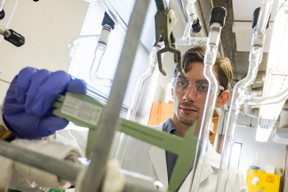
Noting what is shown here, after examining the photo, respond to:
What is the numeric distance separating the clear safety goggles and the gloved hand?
0.71m

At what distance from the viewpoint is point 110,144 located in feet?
0.83

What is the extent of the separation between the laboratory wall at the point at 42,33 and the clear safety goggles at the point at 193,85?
29.6 inches

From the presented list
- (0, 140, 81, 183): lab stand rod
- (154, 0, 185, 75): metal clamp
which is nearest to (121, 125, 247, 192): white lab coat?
(154, 0, 185, 75): metal clamp

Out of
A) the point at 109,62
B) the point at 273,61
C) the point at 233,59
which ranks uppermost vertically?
the point at 233,59

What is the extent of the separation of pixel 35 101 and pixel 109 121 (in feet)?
0.92

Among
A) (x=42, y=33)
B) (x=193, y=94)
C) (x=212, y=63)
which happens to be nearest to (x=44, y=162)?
(x=212, y=63)

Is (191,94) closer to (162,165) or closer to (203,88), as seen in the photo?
(203,88)

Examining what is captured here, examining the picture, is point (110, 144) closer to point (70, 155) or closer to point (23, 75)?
point (70, 155)

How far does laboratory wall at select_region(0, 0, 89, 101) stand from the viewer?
3.88ft

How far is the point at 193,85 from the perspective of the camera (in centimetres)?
112

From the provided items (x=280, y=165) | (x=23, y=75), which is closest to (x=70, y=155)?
(x=23, y=75)

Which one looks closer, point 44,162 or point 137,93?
point 44,162

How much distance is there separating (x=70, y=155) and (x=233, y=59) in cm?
439

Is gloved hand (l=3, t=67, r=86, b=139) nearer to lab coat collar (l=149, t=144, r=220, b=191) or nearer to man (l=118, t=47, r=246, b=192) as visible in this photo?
man (l=118, t=47, r=246, b=192)
